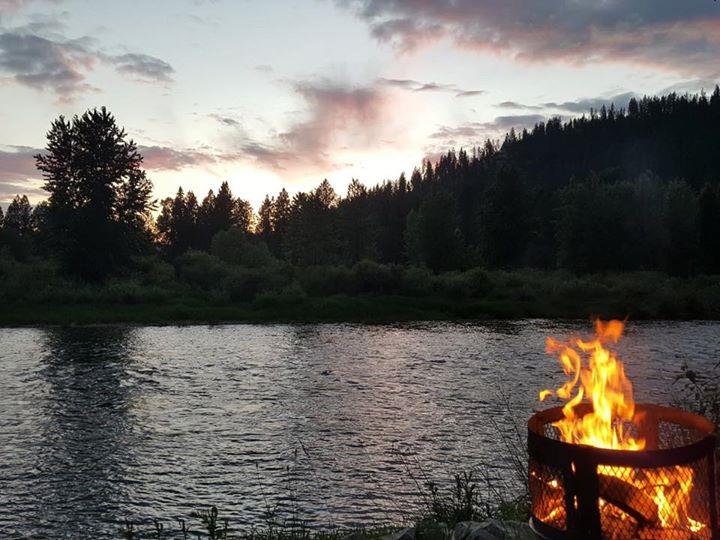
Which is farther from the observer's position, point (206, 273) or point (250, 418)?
point (206, 273)

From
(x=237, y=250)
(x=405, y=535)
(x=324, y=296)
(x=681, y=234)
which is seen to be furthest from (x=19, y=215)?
(x=405, y=535)

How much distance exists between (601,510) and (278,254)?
13809cm

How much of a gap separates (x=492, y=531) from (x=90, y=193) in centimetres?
5503

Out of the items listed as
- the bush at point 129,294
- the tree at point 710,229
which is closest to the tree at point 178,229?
the bush at point 129,294

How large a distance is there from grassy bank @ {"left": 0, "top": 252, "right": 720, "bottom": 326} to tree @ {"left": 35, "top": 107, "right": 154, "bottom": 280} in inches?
94.1

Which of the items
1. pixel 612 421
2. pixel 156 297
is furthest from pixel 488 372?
pixel 156 297

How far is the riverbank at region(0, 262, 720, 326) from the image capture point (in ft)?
158

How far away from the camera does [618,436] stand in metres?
→ 6.19

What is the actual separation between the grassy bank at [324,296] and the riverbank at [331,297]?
0.08 meters

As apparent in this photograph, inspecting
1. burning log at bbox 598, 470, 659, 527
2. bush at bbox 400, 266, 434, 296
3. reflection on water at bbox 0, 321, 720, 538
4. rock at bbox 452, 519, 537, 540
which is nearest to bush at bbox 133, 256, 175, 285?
bush at bbox 400, 266, 434, 296

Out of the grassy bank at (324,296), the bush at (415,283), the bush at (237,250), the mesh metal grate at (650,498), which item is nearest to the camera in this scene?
the mesh metal grate at (650,498)

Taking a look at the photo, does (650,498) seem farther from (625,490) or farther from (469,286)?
(469,286)

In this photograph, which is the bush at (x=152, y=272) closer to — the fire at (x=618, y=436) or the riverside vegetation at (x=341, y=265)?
the riverside vegetation at (x=341, y=265)

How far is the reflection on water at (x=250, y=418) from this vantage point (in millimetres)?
11719
